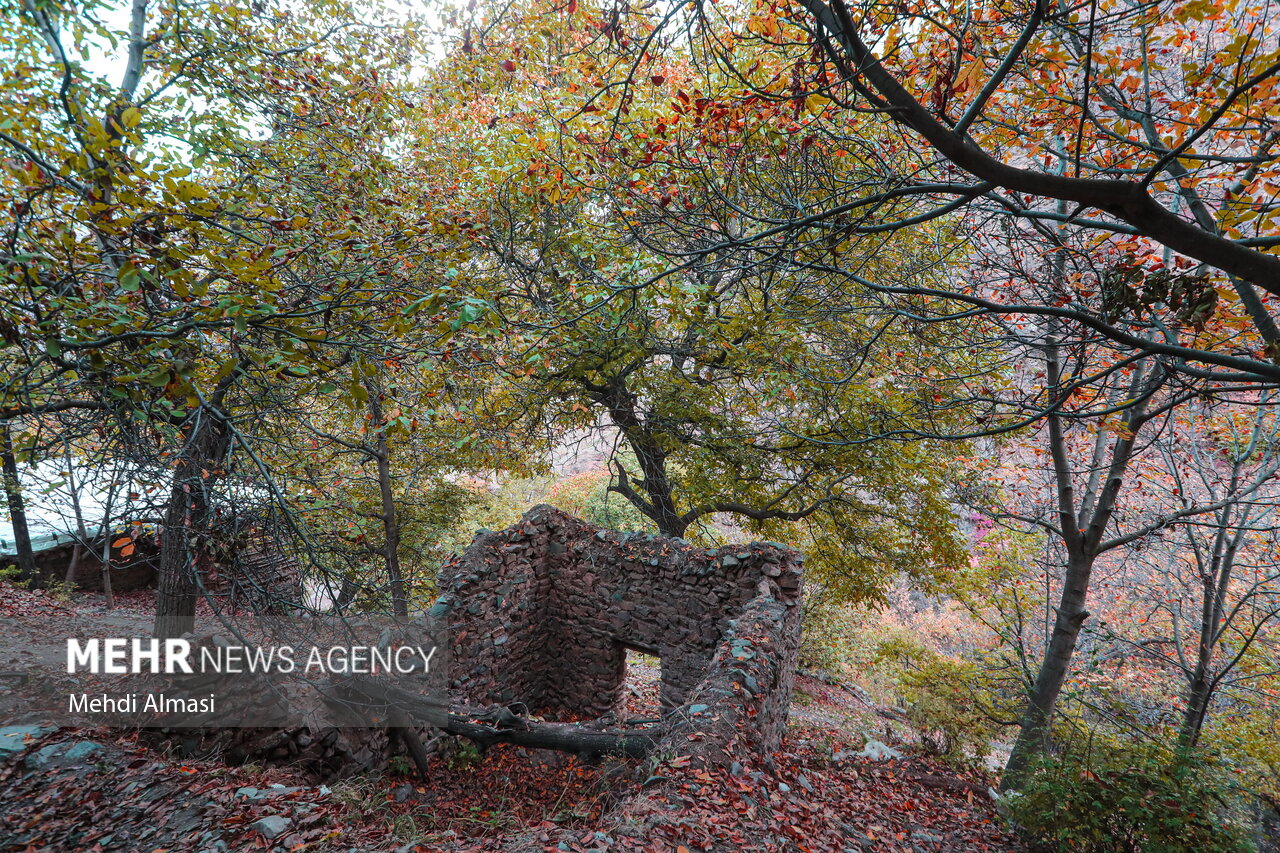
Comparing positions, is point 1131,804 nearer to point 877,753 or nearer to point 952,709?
point 877,753

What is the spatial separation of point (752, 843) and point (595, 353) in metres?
5.49

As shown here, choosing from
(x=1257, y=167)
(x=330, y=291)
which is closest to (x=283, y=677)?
(x=330, y=291)

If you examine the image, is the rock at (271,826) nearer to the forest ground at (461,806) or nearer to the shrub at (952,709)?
the forest ground at (461,806)

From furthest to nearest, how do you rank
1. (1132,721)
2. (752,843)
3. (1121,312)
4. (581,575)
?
(581,575), (1132,721), (752,843), (1121,312)

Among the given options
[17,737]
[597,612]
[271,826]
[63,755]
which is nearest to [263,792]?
[271,826]

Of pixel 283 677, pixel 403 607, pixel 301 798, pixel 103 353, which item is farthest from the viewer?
pixel 403 607

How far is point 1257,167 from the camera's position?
9.41 feet

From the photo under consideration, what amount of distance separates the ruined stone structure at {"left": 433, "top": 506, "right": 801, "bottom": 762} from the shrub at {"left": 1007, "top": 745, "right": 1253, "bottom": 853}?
1.97 meters

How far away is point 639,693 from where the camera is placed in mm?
9109

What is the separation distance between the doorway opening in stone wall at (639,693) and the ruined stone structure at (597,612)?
0.86 ft

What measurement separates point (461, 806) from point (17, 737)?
2742 millimetres

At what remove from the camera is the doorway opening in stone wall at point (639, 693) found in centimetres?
679

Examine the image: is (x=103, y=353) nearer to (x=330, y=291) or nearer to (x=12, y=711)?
(x=330, y=291)

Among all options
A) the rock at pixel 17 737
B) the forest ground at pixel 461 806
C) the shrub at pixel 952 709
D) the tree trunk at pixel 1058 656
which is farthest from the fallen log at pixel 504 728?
the shrub at pixel 952 709
